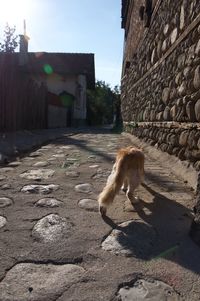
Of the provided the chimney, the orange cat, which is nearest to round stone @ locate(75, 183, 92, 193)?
the orange cat

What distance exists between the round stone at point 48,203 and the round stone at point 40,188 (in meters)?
0.34

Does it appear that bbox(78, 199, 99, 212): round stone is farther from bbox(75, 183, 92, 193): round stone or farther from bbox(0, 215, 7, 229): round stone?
bbox(0, 215, 7, 229): round stone

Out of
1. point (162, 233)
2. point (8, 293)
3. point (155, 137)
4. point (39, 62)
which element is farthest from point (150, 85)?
point (39, 62)

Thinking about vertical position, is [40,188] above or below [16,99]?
below

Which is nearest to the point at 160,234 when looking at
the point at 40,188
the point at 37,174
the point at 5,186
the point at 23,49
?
the point at 40,188

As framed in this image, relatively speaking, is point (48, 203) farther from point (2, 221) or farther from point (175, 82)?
point (175, 82)

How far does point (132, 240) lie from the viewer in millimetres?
2611

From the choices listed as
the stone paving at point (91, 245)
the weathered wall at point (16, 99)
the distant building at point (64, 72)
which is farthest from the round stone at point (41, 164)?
the distant building at point (64, 72)

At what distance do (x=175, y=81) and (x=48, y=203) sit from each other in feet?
11.2

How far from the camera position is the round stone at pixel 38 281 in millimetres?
1874

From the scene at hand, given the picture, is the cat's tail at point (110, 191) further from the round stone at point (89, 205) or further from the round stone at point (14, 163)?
the round stone at point (14, 163)

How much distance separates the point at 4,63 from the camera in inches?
420

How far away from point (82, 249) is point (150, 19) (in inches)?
330

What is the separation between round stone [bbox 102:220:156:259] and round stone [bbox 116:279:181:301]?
13.3 inches
